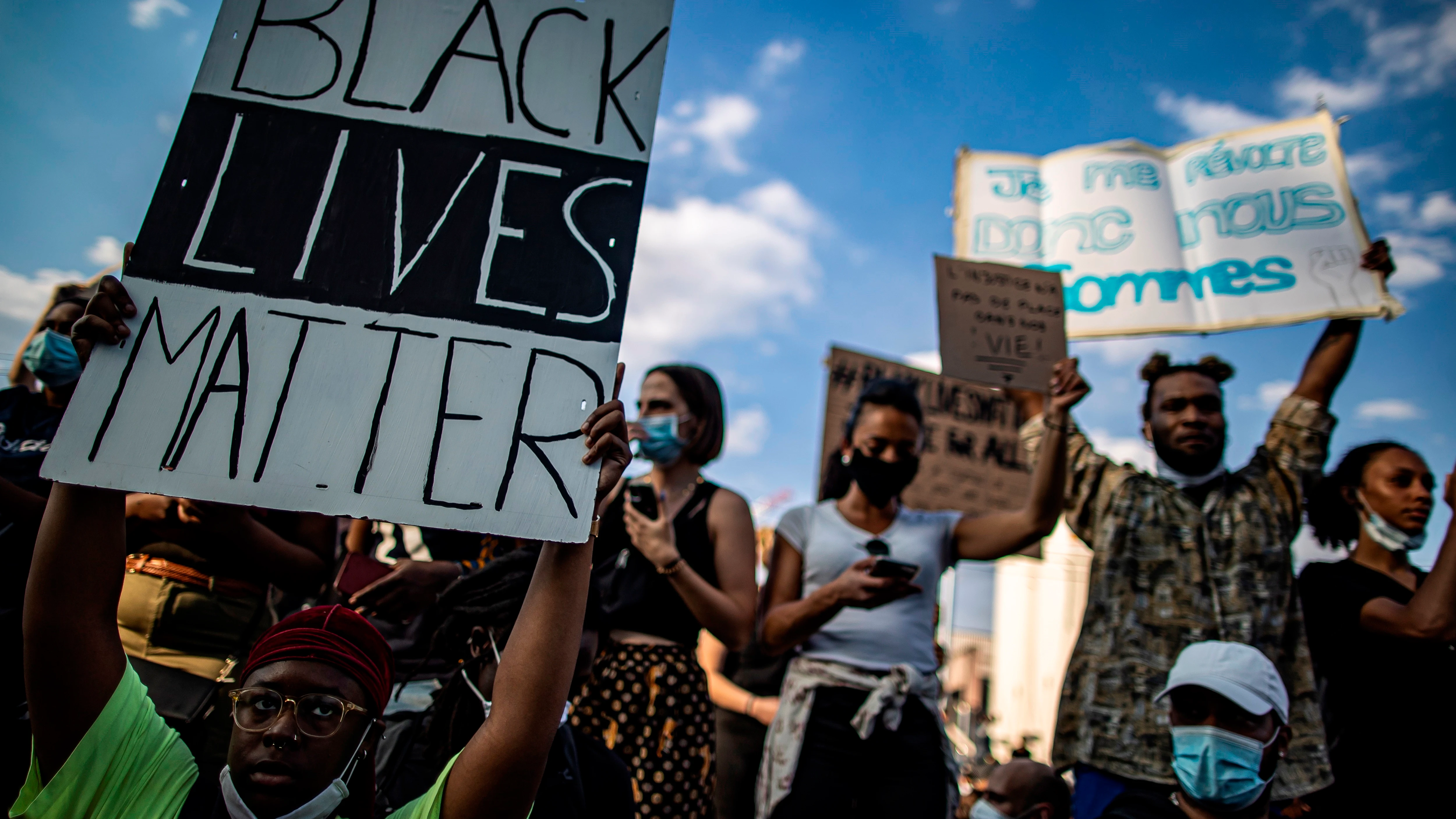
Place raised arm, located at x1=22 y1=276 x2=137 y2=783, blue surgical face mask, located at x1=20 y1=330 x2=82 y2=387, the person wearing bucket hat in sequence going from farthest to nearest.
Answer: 1. blue surgical face mask, located at x1=20 y1=330 x2=82 y2=387
2. the person wearing bucket hat
3. raised arm, located at x1=22 y1=276 x2=137 y2=783

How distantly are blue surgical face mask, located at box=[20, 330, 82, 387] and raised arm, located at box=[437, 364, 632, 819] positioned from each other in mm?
1842

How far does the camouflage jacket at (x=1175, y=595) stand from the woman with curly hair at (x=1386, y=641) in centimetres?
22

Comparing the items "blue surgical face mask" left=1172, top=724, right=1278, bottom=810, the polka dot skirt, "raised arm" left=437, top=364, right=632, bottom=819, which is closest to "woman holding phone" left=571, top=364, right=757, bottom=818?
the polka dot skirt

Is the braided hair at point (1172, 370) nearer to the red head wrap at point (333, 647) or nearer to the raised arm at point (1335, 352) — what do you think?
the raised arm at point (1335, 352)

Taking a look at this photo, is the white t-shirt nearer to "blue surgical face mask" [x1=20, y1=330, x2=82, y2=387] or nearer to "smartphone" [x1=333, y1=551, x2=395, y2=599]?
"smartphone" [x1=333, y1=551, x2=395, y2=599]

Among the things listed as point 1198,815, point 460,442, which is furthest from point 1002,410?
point 460,442

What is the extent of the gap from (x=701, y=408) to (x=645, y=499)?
0.61 meters

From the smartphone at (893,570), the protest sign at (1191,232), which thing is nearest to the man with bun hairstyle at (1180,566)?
the protest sign at (1191,232)

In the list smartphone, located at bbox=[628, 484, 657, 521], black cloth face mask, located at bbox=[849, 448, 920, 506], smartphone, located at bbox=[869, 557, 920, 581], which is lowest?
smartphone, located at bbox=[869, 557, 920, 581]

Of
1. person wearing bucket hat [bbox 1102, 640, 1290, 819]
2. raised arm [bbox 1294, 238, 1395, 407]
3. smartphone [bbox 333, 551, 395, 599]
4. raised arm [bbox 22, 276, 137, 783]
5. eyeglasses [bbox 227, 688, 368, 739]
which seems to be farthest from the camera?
raised arm [bbox 1294, 238, 1395, 407]

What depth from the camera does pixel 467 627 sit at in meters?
2.23

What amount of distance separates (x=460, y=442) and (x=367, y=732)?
0.69 meters

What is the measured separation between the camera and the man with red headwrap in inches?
60.4

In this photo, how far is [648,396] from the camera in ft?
10.6
